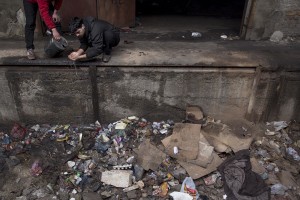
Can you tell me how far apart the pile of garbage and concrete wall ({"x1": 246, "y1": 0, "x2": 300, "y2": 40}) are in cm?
188

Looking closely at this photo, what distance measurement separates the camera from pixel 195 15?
27.2ft

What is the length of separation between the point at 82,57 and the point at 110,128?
1368 mm

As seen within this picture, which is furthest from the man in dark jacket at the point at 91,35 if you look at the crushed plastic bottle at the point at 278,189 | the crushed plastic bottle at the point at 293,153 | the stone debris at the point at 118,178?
the crushed plastic bottle at the point at 293,153

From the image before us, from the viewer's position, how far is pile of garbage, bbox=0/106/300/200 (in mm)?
4297

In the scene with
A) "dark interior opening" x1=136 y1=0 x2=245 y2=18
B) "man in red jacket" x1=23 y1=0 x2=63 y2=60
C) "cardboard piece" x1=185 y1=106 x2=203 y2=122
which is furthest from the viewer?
"dark interior opening" x1=136 y1=0 x2=245 y2=18

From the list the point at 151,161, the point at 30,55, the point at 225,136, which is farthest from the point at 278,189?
the point at 30,55

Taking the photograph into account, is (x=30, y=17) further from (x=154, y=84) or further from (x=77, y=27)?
(x=154, y=84)

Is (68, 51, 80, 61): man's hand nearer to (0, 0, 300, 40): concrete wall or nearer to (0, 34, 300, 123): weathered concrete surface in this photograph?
(0, 34, 300, 123): weathered concrete surface

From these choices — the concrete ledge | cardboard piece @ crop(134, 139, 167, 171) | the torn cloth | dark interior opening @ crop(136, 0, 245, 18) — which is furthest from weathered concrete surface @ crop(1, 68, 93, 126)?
dark interior opening @ crop(136, 0, 245, 18)

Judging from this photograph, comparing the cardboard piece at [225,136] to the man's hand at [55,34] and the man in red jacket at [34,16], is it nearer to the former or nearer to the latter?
the man's hand at [55,34]

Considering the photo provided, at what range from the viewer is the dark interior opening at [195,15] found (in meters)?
6.91

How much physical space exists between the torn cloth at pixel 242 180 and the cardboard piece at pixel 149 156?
941 millimetres

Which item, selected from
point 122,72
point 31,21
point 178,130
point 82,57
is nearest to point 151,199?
point 178,130

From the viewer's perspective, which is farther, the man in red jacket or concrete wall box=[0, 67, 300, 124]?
concrete wall box=[0, 67, 300, 124]
